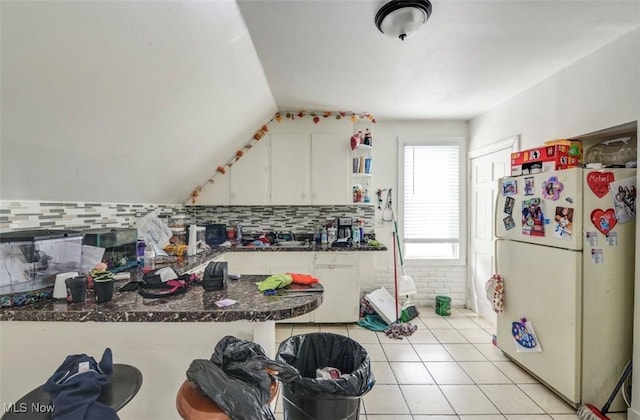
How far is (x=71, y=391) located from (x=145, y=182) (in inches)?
75.5

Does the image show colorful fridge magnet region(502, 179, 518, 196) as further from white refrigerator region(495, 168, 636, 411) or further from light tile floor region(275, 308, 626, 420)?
light tile floor region(275, 308, 626, 420)

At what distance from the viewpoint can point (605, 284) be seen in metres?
1.87

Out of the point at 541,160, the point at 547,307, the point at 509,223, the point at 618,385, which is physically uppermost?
the point at 541,160

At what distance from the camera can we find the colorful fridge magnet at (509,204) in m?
2.41

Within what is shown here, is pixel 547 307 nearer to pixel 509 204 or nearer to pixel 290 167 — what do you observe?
pixel 509 204

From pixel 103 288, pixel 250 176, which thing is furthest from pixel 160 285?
pixel 250 176

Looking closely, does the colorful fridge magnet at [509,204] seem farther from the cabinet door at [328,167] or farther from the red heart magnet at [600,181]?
the cabinet door at [328,167]

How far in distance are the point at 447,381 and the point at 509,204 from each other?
1.53m

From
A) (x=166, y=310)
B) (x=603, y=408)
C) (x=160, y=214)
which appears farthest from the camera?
(x=160, y=214)

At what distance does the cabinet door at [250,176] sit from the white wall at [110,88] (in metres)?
0.97

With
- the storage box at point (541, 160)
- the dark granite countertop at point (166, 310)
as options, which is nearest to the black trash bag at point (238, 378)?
the dark granite countertop at point (166, 310)

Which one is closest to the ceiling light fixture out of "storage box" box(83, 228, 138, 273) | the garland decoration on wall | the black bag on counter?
the garland decoration on wall

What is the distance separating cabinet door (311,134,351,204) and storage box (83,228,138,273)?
6.19 feet

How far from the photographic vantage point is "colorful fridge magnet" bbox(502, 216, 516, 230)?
7.91 feet
